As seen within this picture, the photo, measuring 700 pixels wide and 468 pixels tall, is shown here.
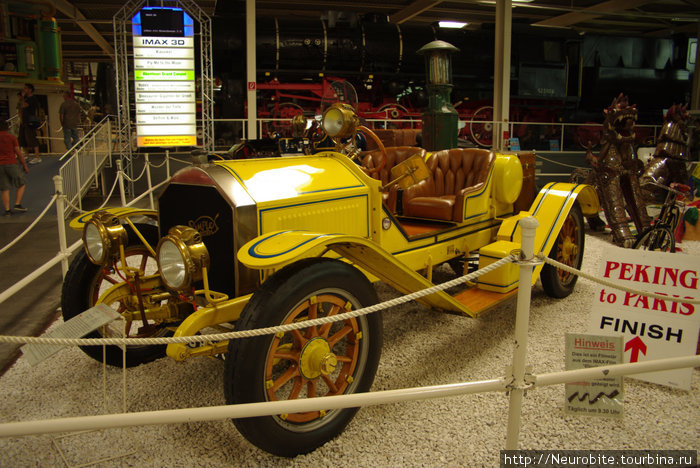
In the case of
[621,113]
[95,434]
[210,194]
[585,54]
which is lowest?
[95,434]

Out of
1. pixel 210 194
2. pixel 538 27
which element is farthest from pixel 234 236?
pixel 538 27

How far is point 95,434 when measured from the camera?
93.0 inches

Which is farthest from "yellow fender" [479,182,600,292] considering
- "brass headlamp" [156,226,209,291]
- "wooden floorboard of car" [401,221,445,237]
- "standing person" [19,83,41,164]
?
"standing person" [19,83,41,164]

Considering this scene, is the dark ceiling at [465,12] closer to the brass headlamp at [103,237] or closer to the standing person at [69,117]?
the standing person at [69,117]

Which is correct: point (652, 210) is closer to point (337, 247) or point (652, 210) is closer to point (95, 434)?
point (337, 247)

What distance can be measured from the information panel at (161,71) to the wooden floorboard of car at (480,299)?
670cm

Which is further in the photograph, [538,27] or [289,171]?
[538,27]

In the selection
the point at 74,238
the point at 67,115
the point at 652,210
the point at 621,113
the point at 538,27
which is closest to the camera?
the point at 621,113

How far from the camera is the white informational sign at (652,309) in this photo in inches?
110

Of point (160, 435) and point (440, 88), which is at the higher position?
point (440, 88)

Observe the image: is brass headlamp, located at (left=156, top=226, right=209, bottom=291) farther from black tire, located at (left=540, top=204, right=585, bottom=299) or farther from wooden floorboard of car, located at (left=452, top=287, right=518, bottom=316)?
black tire, located at (left=540, top=204, right=585, bottom=299)

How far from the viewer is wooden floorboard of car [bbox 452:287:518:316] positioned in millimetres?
3115

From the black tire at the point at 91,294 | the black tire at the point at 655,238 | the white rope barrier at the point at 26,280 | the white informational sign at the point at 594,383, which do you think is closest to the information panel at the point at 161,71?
the white rope barrier at the point at 26,280

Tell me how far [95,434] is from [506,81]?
10919 millimetres
